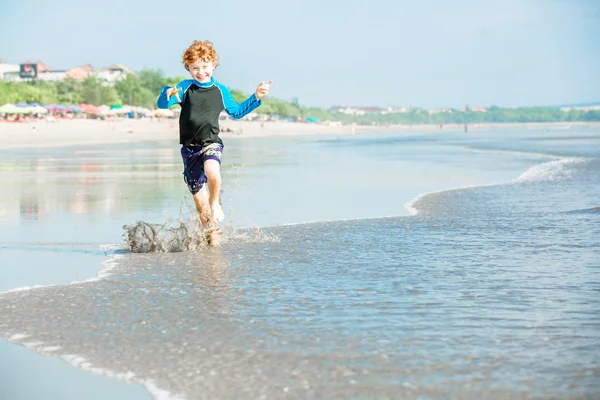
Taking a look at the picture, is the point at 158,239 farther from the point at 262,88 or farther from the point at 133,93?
the point at 133,93

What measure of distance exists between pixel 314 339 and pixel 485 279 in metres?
2.06

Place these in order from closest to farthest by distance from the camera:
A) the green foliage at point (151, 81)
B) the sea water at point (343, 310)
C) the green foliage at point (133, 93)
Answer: the sea water at point (343, 310) < the green foliage at point (133, 93) < the green foliage at point (151, 81)

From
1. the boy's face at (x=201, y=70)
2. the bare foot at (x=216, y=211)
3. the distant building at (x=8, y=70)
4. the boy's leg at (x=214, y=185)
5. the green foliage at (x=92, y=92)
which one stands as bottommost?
the bare foot at (x=216, y=211)

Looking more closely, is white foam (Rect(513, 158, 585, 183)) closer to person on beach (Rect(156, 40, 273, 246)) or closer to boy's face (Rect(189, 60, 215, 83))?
person on beach (Rect(156, 40, 273, 246))

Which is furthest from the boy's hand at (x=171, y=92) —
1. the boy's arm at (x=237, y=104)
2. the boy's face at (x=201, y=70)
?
the boy's arm at (x=237, y=104)

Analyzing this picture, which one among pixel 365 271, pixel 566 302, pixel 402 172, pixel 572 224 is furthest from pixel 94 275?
pixel 402 172

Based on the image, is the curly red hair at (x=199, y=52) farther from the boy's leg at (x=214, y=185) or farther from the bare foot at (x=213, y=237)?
the bare foot at (x=213, y=237)

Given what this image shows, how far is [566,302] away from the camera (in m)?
5.46

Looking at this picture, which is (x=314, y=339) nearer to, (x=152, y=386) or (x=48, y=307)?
(x=152, y=386)

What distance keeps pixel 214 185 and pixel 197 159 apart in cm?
30

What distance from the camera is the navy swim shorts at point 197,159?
8.00m

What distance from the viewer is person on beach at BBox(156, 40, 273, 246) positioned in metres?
7.92

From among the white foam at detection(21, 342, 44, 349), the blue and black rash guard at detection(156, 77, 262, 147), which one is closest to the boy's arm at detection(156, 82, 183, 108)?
the blue and black rash guard at detection(156, 77, 262, 147)

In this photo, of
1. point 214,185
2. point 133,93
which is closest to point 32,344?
point 214,185
